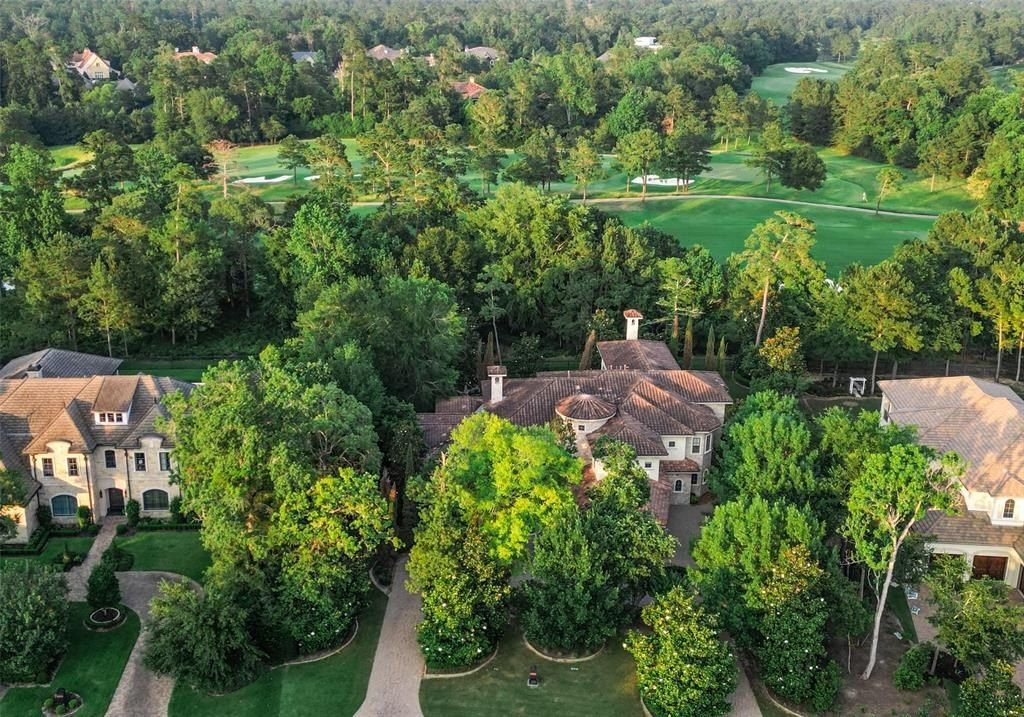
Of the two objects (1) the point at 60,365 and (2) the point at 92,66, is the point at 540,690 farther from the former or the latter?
(2) the point at 92,66

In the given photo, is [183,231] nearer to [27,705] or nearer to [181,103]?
[27,705]

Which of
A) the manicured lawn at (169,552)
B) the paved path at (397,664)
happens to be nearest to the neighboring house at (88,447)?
the manicured lawn at (169,552)

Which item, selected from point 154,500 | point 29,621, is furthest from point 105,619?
point 154,500

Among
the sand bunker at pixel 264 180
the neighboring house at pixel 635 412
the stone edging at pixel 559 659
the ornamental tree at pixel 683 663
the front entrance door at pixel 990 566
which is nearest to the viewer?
the ornamental tree at pixel 683 663

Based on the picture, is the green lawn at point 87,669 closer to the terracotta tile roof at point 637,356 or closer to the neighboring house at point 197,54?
the terracotta tile roof at point 637,356

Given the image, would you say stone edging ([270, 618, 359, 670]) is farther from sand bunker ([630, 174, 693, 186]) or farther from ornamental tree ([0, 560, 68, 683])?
sand bunker ([630, 174, 693, 186])

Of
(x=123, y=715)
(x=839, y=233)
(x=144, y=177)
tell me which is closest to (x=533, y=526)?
(x=123, y=715)

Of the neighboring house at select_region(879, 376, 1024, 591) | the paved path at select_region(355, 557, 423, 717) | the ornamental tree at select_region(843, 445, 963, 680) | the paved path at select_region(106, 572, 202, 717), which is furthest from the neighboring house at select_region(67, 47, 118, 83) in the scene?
the ornamental tree at select_region(843, 445, 963, 680)
